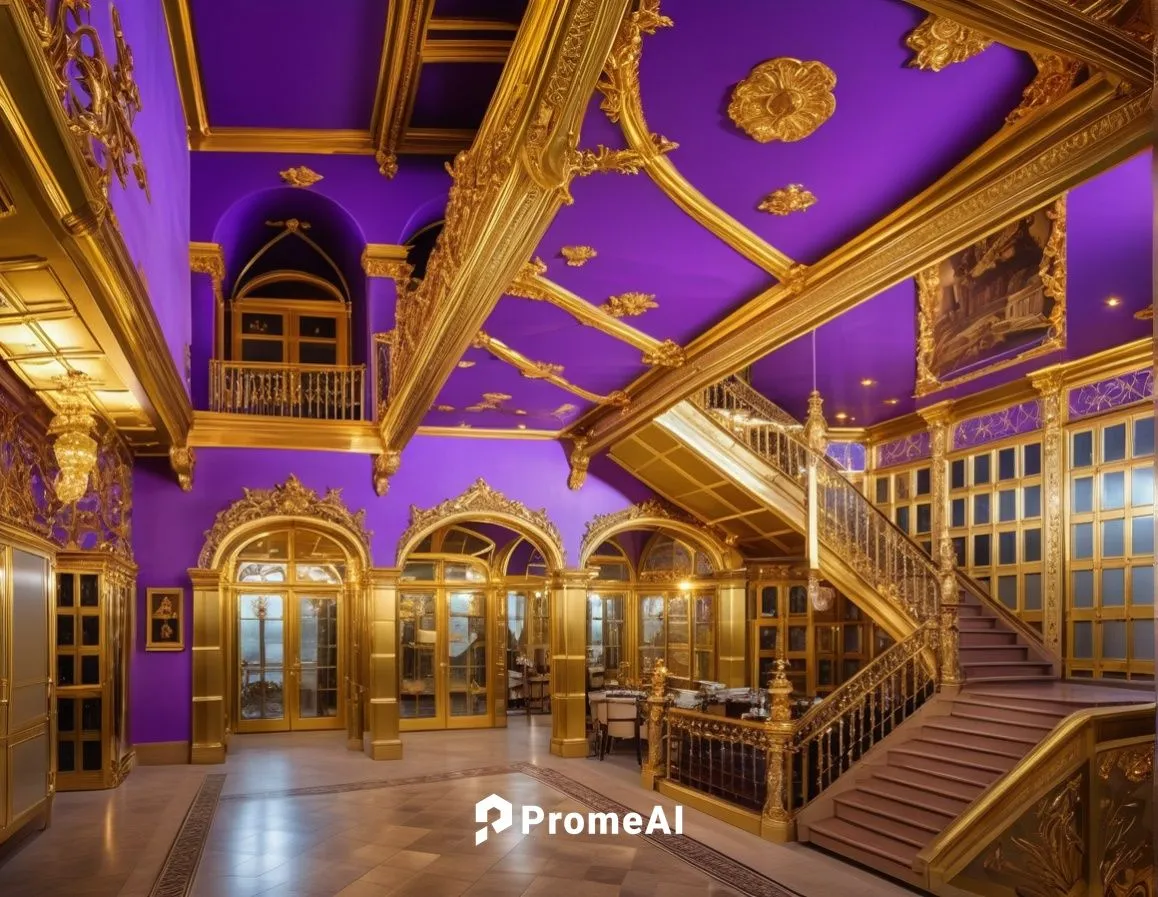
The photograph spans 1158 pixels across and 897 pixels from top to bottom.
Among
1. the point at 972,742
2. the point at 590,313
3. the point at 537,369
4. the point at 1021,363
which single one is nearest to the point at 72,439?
the point at 590,313

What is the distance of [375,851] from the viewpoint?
7086 mm

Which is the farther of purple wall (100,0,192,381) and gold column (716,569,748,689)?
gold column (716,569,748,689)

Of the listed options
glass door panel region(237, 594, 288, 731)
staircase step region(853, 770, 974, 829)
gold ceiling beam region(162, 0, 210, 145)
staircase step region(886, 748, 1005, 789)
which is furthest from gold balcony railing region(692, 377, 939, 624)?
glass door panel region(237, 594, 288, 731)

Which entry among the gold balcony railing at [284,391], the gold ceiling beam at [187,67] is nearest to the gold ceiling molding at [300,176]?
the gold ceiling beam at [187,67]

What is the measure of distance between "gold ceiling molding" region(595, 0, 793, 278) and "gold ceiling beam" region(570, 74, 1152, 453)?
1.34ft

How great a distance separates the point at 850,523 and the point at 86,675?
8.47 m

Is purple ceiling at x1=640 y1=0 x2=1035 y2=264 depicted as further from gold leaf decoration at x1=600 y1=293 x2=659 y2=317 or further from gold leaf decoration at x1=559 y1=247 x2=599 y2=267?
gold leaf decoration at x1=600 y1=293 x2=659 y2=317

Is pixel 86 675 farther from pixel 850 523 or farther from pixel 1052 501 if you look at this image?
pixel 1052 501

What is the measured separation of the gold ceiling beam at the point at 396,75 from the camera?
8234 mm

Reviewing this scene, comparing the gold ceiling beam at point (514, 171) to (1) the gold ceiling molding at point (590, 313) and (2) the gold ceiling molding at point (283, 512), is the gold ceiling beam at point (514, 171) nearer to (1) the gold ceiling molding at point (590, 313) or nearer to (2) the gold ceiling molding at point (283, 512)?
(1) the gold ceiling molding at point (590, 313)

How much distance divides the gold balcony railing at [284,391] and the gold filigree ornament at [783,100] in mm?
7473

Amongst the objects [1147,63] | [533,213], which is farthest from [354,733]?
[1147,63]

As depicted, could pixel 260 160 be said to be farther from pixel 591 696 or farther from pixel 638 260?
pixel 591 696

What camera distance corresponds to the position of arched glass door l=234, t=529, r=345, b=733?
13.8 metres
